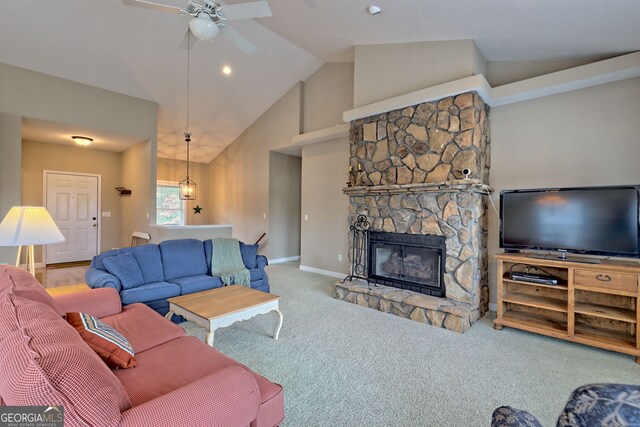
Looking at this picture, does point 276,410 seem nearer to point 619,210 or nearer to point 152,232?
point 619,210

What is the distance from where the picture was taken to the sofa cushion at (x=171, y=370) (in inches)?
56.1

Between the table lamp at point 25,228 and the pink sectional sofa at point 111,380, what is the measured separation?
0.71 m

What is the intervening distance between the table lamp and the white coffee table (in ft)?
3.73

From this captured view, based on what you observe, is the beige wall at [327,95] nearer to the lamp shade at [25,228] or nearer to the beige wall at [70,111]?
the beige wall at [70,111]

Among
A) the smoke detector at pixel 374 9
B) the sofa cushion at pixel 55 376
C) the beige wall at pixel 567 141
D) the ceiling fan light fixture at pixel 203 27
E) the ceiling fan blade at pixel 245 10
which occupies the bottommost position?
the sofa cushion at pixel 55 376

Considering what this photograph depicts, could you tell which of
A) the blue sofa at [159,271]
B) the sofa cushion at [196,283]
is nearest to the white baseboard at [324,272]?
the blue sofa at [159,271]

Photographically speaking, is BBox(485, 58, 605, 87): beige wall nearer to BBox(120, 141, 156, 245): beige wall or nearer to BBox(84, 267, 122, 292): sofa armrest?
BBox(84, 267, 122, 292): sofa armrest

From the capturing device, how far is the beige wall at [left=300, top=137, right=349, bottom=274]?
5746 millimetres

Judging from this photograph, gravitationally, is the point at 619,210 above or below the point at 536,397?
above

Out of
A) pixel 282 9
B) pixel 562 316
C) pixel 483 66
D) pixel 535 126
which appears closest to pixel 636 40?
pixel 535 126

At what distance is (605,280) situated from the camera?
9.14 ft

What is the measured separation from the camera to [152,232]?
5.82 m

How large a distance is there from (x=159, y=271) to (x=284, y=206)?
402cm

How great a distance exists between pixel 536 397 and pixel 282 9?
4993mm
